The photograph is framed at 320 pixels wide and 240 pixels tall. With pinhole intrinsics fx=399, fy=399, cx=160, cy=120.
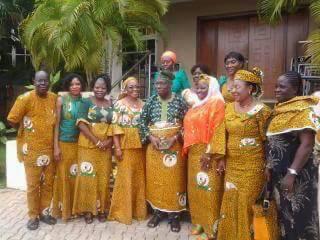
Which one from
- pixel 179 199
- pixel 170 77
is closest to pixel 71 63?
pixel 170 77

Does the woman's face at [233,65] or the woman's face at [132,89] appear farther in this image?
the woman's face at [132,89]

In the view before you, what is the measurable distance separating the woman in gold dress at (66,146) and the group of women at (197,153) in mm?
12

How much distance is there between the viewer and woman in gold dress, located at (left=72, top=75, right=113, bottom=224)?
4.73m

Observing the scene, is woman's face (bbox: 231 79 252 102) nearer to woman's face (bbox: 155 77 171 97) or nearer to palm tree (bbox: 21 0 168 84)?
woman's face (bbox: 155 77 171 97)

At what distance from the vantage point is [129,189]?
4801mm

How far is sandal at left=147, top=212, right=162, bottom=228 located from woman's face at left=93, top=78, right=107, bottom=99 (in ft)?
5.14

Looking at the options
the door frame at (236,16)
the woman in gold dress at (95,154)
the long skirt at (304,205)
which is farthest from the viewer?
the door frame at (236,16)

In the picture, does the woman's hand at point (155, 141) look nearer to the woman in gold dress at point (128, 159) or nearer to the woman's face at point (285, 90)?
the woman in gold dress at point (128, 159)

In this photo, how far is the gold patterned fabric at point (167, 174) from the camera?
4.57 metres

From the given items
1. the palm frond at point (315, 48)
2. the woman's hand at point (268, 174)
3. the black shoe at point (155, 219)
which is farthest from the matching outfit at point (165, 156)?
the palm frond at point (315, 48)

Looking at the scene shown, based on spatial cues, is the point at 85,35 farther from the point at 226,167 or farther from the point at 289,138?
the point at 289,138

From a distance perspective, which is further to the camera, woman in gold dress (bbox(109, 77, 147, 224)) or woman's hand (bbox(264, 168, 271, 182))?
woman in gold dress (bbox(109, 77, 147, 224))

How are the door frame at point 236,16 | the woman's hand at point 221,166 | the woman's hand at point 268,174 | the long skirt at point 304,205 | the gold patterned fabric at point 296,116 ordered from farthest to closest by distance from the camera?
the door frame at point 236,16 < the woman's hand at point 221,166 < the woman's hand at point 268,174 < the long skirt at point 304,205 < the gold patterned fabric at point 296,116

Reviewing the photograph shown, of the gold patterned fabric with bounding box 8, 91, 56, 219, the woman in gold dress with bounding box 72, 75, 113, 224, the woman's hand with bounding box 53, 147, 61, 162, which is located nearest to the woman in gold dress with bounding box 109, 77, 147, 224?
the woman in gold dress with bounding box 72, 75, 113, 224
